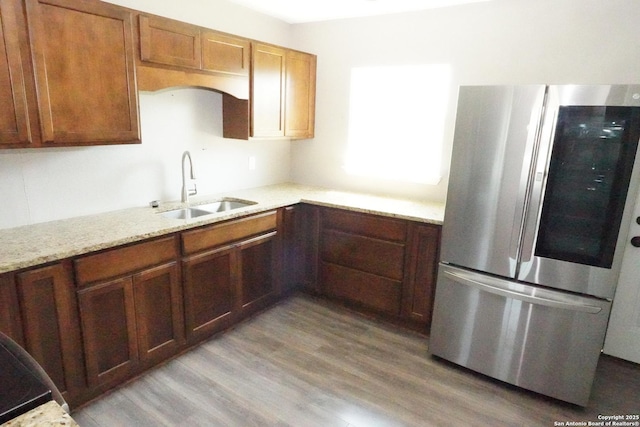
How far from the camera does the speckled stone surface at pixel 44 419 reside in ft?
2.34

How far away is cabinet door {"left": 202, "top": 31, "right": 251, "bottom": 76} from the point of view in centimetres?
259

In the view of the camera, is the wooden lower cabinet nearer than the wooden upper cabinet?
No

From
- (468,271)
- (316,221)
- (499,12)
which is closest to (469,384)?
(468,271)

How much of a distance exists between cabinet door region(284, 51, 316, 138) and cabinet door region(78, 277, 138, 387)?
6.38 feet

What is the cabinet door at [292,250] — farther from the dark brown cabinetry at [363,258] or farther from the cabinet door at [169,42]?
the cabinet door at [169,42]

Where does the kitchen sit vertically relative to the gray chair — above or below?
above

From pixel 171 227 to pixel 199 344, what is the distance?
92cm

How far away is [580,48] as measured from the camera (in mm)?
2555

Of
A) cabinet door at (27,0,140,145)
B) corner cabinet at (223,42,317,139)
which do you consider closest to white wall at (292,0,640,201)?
corner cabinet at (223,42,317,139)

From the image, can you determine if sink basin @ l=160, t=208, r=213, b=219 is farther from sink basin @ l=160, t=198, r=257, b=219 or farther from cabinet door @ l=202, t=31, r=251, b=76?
cabinet door @ l=202, t=31, r=251, b=76

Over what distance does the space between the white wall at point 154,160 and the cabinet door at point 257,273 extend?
702mm

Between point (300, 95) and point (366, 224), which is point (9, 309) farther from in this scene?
point (300, 95)

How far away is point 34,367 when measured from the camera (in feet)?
2.91

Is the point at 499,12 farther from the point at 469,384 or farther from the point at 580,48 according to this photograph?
the point at 469,384
